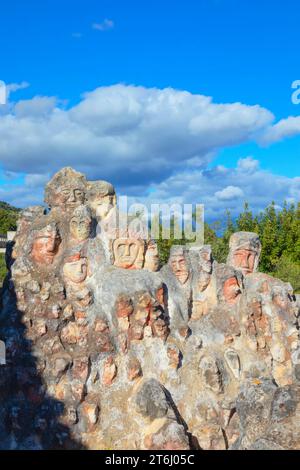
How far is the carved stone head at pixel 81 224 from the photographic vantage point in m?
12.2

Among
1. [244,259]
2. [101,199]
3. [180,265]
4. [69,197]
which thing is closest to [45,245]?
[69,197]

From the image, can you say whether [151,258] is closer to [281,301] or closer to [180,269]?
[180,269]

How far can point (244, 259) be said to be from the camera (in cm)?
1338

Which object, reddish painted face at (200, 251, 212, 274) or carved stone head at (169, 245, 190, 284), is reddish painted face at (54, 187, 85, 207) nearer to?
carved stone head at (169, 245, 190, 284)

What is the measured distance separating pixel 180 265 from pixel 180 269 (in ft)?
0.33

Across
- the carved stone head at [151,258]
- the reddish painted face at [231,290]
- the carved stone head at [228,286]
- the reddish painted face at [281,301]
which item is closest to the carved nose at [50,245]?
the carved stone head at [151,258]

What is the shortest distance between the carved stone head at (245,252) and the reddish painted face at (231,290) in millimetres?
721

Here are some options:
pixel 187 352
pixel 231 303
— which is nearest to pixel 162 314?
pixel 187 352

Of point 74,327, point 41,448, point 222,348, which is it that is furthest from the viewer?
point 222,348

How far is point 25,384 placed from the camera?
10.8 m

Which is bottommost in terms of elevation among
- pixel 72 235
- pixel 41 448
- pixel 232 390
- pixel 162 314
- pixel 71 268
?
pixel 41 448

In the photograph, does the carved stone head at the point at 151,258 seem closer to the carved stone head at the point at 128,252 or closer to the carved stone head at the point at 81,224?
the carved stone head at the point at 128,252
